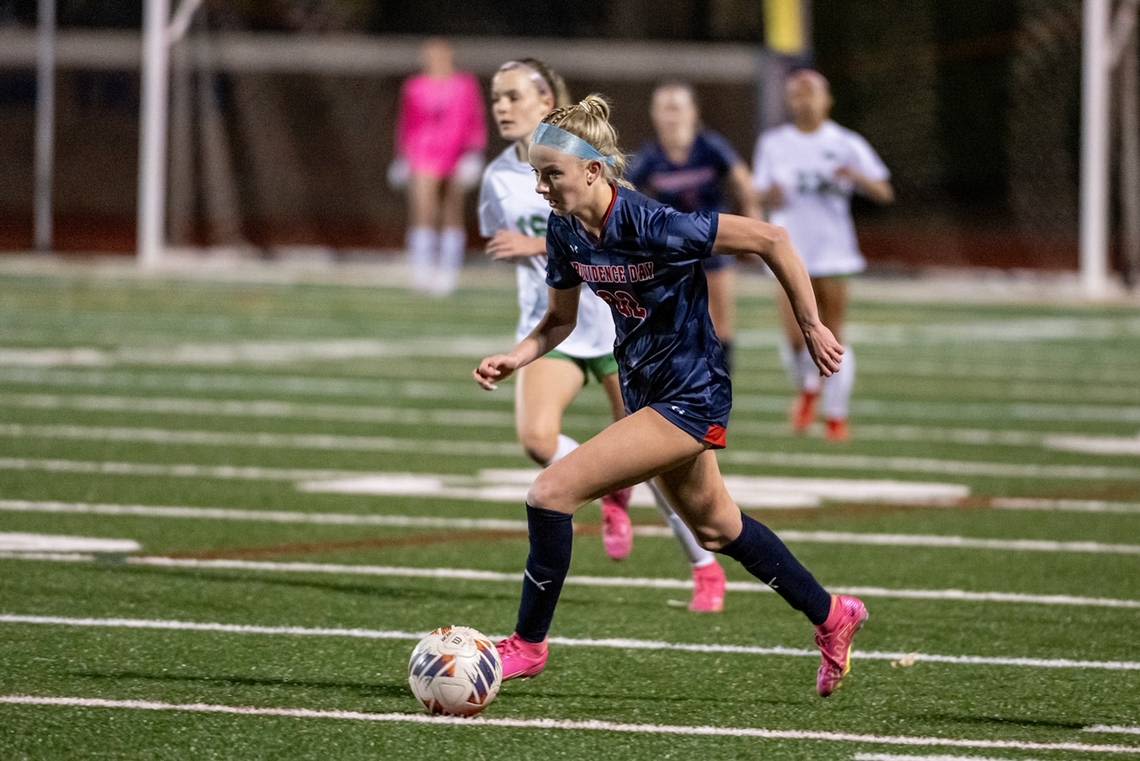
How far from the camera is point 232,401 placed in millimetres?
14133

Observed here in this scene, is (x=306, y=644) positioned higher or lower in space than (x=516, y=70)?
lower

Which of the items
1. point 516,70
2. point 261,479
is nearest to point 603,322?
point 516,70

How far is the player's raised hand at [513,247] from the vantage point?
25.4ft

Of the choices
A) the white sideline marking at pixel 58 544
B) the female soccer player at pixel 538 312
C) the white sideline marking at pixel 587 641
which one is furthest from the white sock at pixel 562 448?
the white sideline marking at pixel 58 544

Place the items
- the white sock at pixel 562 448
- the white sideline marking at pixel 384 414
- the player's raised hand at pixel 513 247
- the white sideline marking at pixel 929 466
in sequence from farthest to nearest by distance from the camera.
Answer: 1. the white sideline marking at pixel 384 414
2. the white sideline marking at pixel 929 466
3. the white sock at pixel 562 448
4. the player's raised hand at pixel 513 247

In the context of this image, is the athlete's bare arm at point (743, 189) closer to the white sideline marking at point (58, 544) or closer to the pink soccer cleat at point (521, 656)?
the white sideline marking at point (58, 544)

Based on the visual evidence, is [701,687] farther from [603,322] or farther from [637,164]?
[637,164]

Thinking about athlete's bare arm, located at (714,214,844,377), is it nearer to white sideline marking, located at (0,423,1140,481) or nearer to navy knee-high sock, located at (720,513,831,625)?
navy knee-high sock, located at (720,513,831,625)

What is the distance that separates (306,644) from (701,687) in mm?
1290

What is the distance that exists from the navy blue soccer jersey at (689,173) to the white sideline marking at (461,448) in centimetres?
214

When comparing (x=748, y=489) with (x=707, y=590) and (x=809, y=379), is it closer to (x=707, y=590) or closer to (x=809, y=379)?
(x=809, y=379)

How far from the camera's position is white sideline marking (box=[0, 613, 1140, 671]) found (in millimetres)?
6969

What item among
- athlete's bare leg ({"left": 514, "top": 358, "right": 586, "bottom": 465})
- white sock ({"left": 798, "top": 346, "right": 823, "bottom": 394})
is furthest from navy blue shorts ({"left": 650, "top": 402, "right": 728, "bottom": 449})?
white sock ({"left": 798, "top": 346, "right": 823, "bottom": 394})

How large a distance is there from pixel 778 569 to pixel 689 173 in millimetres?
7615
